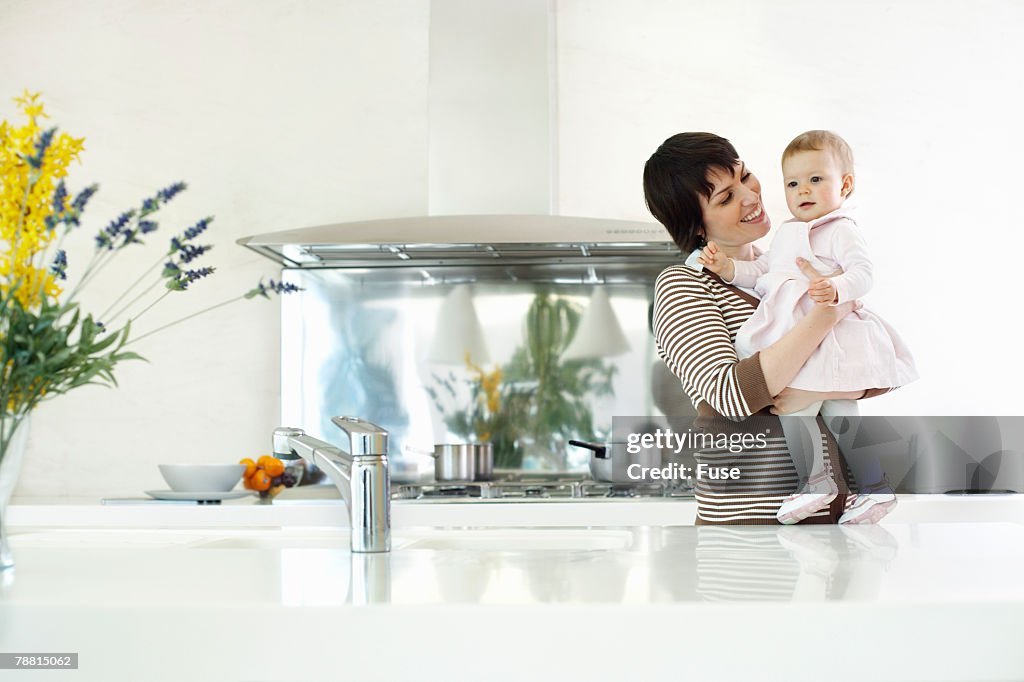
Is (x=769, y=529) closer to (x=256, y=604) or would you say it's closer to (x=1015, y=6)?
(x=256, y=604)

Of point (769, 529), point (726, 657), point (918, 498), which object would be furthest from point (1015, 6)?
point (726, 657)

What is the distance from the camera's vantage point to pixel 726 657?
0.64 meters

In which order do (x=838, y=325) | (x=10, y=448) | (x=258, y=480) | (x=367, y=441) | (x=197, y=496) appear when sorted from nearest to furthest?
(x=10, y=448)
(x=367, y=441)
(x=838, y=325)
(x=197, y=496)
(x=258, y=480)

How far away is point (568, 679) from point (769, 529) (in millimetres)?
576

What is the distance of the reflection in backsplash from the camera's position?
2.69m

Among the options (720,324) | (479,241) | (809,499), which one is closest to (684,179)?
(720,324)

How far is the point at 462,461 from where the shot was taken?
254 centimetres

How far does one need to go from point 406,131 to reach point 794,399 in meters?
1.90

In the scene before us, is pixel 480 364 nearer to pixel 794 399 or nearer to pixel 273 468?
pixel 273 468

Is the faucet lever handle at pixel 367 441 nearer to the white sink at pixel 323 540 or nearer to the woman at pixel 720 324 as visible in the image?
the white sink at pixel 323 540

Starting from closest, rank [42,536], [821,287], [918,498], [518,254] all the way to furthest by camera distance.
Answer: [821,287] < [42,536] < [918,498] < [518,254]

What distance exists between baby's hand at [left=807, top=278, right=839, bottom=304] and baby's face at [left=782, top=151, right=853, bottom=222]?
0.37 ft

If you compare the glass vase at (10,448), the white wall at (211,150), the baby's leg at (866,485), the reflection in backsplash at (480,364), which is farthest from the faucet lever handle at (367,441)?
the white wall at (211,150)

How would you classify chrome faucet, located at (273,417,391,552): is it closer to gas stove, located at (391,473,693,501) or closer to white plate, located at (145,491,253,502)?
gas stove, located at (391,473,693,501)
